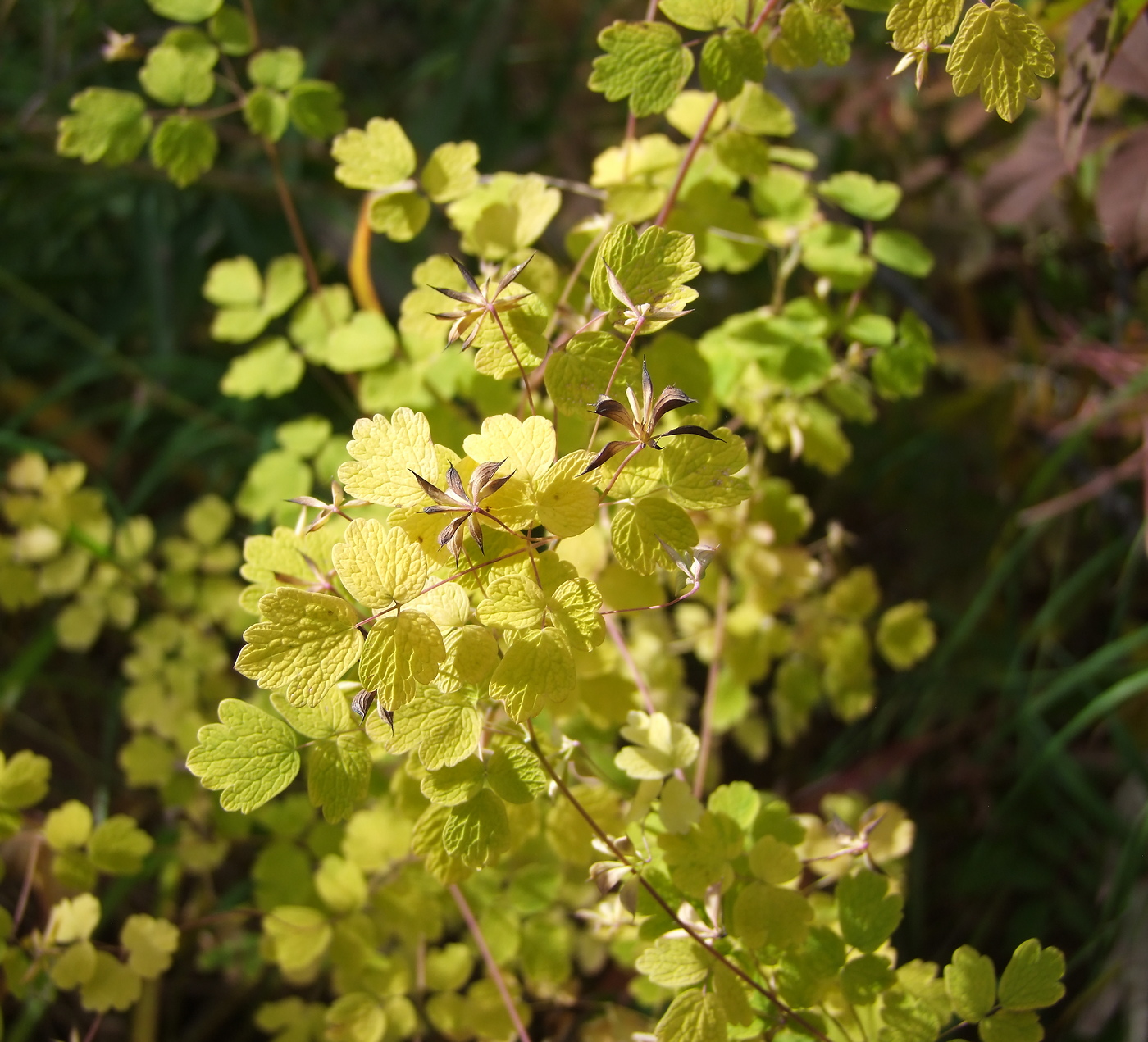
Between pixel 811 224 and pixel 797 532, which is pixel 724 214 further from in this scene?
pixel 797 532

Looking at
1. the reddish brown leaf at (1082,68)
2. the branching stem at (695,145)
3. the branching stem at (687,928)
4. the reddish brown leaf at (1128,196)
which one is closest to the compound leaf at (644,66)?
the branching stem at (695,145)

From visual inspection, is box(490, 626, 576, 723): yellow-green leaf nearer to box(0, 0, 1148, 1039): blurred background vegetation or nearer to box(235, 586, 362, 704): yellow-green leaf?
box(235, 586, 362, 704): yellow-green leaf

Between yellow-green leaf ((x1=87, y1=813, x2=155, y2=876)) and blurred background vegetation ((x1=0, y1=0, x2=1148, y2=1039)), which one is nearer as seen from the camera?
yellow-green leaf ((x1=87, y1=813, x2=155, y2=876))

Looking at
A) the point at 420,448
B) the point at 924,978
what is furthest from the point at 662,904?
the point at 420,448

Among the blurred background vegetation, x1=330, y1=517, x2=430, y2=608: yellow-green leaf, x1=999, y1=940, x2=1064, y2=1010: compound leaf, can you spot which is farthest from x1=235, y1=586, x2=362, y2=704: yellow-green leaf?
the blurred background vegetation

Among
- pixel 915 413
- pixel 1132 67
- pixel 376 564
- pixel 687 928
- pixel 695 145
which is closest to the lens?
pixel 376 564

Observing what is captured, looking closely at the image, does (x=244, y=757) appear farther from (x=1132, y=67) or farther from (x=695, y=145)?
(x=1132, y=67)

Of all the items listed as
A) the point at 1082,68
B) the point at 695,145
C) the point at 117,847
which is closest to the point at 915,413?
the point at 1082,68

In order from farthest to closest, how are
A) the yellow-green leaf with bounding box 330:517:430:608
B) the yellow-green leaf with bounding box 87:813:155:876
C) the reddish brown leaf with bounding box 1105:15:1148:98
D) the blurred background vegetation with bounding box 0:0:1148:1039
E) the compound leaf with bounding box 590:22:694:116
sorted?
the blurred background vegetation with bounding box 0:0:1148:1039 < the reddish brown leaf with bounding box 1105:15:1148:98 < the yellow-green leaf with bounding box 87:813:155:876 < the compound leaf with bounding box 590:22:694:116 < the yellow-green leaf with bounding box 330:517:430:608
